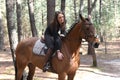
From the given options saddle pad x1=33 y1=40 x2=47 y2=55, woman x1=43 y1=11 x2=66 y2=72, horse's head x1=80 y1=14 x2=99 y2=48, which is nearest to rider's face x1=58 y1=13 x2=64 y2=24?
woman x1=43 y1=11 x2=66 y2=72

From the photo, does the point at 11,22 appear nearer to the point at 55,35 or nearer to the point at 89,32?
the point at 55,35

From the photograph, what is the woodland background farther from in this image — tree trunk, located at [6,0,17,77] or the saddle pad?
the saddle pad

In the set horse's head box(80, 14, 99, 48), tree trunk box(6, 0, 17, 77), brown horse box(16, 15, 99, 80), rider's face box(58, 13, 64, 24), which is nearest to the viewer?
horse's head box(80, 14, 99, 48)

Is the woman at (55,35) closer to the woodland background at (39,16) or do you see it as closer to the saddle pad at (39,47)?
the saddle pad at (39,47)

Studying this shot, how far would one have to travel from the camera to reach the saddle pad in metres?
8.59

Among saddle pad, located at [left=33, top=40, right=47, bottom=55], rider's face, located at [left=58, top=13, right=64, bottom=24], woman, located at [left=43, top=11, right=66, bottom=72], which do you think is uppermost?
rider's face, located at [left=58, top=13, right=64, bottom=24]

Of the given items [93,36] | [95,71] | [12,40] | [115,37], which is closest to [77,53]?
[93,36]

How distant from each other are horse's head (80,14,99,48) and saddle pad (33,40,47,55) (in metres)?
1.46

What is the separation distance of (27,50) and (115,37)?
50980mm

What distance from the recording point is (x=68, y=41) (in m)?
8.12

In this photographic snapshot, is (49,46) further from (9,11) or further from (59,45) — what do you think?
(9,11)

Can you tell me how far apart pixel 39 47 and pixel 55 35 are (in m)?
0.76

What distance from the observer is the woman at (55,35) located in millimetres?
7984

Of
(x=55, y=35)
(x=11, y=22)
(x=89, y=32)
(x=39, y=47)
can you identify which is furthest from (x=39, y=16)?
(x=89, y=32)
